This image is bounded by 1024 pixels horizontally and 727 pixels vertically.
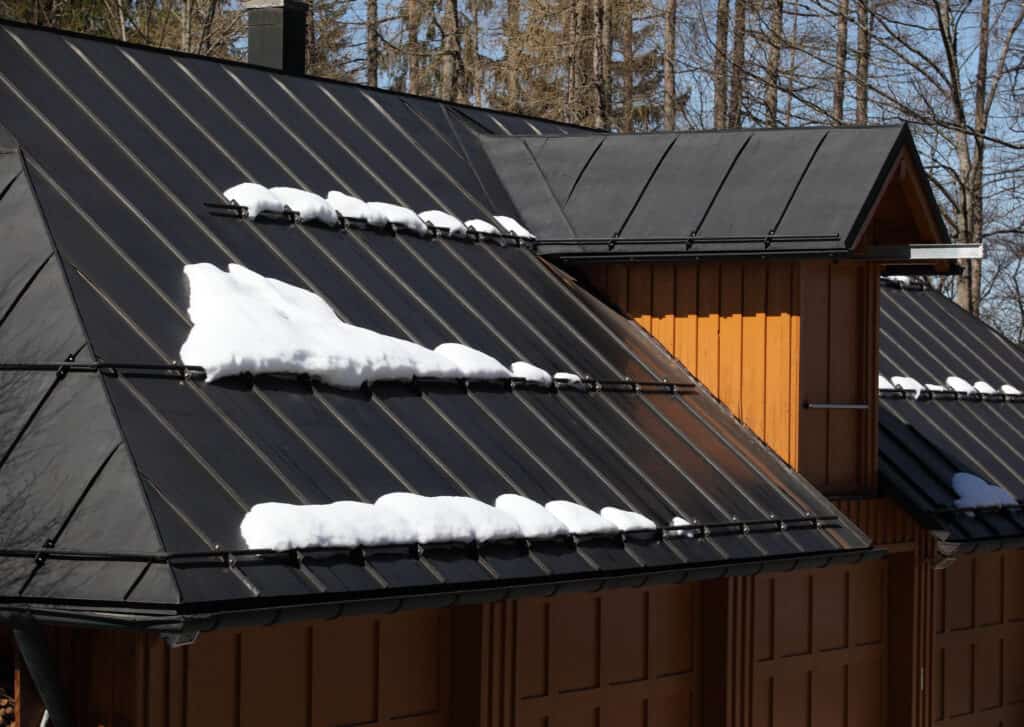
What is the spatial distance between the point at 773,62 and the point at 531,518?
62.5ft

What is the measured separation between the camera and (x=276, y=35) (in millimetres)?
13680

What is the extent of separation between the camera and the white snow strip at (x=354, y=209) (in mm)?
11273

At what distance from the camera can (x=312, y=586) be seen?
7.62 metres

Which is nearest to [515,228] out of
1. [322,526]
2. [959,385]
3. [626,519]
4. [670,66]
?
[626,519]

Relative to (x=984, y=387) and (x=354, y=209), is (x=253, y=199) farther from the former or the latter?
(x=984, y=387)

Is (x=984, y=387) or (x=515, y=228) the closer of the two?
(x=515, y=228)

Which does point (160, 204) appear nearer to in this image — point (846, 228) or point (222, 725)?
point (222, 725)

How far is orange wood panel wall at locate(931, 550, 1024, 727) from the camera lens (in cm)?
1570

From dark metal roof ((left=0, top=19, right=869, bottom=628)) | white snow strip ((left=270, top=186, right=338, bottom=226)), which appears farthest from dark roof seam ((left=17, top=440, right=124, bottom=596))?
white snow strip ((left=270, top=186, right=338, bottom=226))

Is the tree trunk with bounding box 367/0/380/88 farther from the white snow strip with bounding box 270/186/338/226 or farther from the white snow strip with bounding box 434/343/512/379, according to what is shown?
the white snow strip with bounding box 434/343/512/379

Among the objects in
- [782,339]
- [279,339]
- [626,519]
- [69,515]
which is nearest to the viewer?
[69,515]

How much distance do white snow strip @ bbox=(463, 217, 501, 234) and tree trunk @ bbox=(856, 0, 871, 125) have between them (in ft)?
41.1

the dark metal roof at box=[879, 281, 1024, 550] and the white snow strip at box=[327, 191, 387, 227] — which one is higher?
the white snow strip at box=[327, 191, 387, 227]

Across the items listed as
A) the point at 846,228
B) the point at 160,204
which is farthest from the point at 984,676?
the point at 160,204
